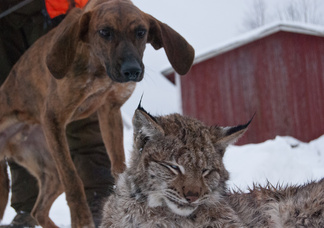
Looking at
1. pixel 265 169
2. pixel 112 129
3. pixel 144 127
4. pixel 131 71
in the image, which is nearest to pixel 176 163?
pixel 144 127

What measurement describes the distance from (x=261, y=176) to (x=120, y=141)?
3242mm

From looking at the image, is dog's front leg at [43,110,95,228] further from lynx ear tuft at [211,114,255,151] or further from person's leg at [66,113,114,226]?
lynx ear tuft at [211,114,255,151]

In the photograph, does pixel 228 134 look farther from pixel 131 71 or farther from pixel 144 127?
pixel 131 71

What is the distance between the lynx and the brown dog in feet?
2.93

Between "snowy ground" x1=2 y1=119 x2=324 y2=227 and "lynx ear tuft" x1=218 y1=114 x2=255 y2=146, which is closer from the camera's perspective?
"lynx ear tuft" x1=218 y1=114 x2=255 y2=146

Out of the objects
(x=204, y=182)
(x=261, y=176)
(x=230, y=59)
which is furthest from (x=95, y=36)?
A: (x=230, y=59)

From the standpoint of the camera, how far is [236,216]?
247cm

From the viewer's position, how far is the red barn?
1496 cm

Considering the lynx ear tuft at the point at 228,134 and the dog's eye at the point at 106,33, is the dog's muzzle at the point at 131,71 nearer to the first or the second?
the dog's eye at the point at 106,33

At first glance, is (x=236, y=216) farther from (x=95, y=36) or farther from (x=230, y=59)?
(x=230, y=59)

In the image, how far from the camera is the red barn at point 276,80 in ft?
49.1

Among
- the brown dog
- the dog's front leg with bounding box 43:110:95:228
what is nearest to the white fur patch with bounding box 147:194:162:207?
the brown dog

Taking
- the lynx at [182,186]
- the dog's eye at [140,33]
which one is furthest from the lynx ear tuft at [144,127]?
the dog's eye at [140,33]

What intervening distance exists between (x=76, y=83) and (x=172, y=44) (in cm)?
93
